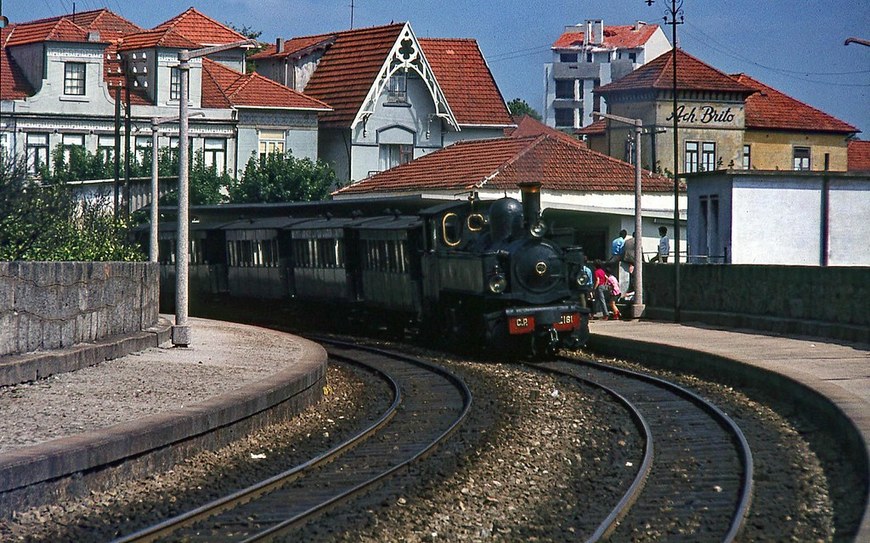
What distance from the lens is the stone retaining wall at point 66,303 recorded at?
51.9 feet

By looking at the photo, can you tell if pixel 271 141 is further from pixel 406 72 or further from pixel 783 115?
pixel 783 115

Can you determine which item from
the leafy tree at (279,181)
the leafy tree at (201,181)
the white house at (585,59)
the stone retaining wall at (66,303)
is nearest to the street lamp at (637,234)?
the stone retaining wall at (66,303)

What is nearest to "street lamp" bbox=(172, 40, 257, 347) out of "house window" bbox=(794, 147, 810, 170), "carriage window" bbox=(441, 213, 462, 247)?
"carriage window" bbox=(441, 213, 462, 247)

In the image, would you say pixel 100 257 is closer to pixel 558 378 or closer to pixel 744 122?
pixel 558 378

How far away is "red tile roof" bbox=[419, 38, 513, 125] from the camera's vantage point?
64875 mm

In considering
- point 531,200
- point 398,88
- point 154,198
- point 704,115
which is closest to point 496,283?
point 531,200

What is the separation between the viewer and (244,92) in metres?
58.3

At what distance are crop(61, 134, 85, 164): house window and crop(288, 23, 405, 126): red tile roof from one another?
39.2ft

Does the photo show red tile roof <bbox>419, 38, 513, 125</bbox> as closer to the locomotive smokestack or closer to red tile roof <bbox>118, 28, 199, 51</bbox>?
red tile roof <bbox>118, 28, 199, 51</bbox>

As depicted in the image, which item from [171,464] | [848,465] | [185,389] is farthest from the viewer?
[185,389]

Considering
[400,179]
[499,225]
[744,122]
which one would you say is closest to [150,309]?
[499,225]

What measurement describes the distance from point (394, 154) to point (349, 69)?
4.39 meters

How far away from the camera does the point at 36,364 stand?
52.1 feet

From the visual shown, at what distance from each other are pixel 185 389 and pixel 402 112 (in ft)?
154
